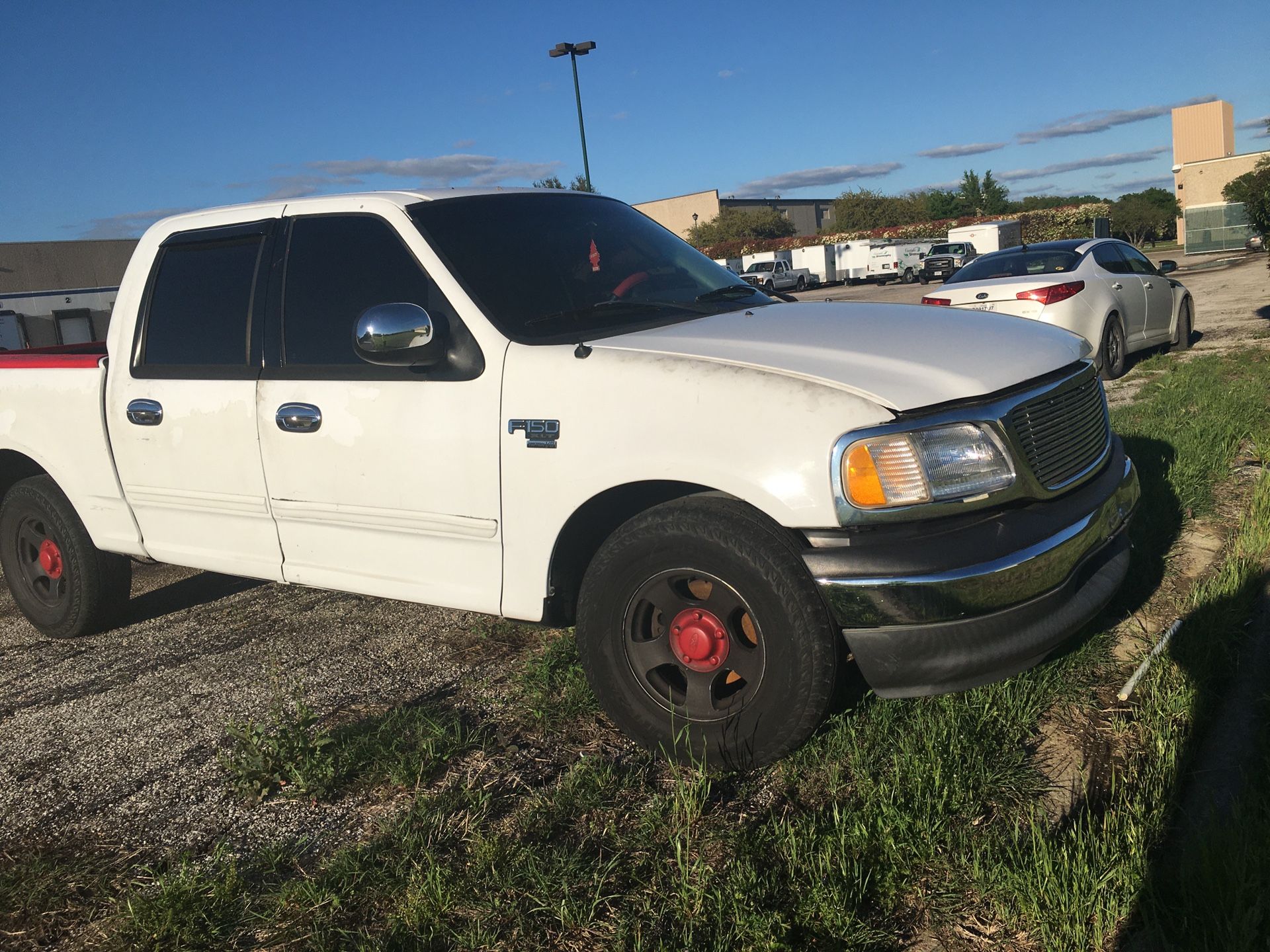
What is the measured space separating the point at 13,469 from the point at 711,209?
8761 cm

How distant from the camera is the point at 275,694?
3.92 m

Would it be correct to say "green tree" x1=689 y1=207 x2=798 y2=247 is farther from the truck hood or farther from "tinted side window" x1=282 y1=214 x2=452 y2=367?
the truck hood

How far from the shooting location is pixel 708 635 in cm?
295

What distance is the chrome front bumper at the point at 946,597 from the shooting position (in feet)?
8.67

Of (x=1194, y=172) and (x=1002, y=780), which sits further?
(x=1194, y=172)

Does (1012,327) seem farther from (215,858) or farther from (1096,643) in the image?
(215,858)

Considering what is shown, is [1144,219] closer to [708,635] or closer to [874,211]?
[874,211]

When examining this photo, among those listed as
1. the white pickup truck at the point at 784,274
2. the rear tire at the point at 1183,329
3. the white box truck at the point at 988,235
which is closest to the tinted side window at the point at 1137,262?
the rear tire at the point at 1183,329

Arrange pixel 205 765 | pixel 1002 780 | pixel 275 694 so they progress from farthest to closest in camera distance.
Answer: pixel 275 694
pixel 205 765
pixel 1002 780

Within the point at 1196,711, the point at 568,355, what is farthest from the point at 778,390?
the point at 1196,711

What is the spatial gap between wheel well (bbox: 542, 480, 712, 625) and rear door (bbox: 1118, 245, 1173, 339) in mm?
9876

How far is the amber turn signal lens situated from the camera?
2672 millimetres

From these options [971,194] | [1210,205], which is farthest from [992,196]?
[1210,205]

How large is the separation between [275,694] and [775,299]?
8.50ft
